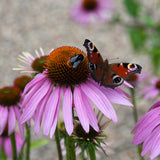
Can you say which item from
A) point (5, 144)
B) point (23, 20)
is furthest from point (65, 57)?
point (23, 20)

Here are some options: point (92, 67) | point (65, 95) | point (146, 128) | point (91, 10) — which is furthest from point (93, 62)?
point (91, 10)

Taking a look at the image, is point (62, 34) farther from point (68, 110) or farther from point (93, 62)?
point (68, 110)

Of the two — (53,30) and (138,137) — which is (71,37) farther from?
(138,137)

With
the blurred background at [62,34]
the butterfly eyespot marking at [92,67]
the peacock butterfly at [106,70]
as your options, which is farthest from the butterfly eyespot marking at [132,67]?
the blurred background at [62,34]

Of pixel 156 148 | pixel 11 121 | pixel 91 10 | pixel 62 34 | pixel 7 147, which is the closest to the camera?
pixel 156 148

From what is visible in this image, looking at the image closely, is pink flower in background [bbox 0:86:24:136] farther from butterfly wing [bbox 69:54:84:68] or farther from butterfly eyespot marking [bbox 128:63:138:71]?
butterfly eyespot marking [bbox 128:63:138:71]

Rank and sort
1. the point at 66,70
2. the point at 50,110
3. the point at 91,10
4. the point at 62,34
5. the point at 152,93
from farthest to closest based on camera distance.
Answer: the point at 62,34 → the point at 91,10 → the point at 152,93 → the point at 66,70 → the point at 50,110
